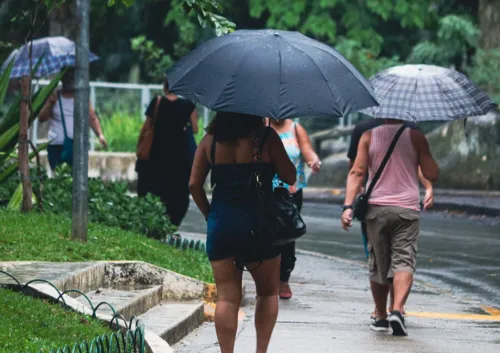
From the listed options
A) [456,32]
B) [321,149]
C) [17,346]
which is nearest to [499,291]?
[17,346]

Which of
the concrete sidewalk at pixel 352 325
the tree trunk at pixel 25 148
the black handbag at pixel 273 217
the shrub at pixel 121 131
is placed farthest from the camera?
the shrub at pixel 121 131

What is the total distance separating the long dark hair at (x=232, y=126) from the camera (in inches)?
257

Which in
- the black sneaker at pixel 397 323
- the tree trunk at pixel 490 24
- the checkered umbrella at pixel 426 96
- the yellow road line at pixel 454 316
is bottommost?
the yellow road line at pixel 454 316

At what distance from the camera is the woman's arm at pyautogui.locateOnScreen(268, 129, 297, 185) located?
659 centimetres

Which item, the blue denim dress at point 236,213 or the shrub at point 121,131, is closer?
the blue denim dress at point 236,213

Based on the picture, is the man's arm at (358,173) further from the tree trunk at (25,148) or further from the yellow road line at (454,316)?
the tree trunk at (25,148)

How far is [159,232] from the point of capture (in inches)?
468

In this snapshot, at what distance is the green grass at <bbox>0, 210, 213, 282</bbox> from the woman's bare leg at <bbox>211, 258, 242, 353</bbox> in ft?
8.29

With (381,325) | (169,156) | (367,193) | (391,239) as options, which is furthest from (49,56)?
(381,325)

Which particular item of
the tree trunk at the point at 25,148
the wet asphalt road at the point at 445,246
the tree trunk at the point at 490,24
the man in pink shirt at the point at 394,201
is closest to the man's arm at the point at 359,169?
the man in pink shirt at the point at 394,201

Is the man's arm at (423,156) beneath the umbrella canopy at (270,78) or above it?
beneath

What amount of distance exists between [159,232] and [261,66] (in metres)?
5.64

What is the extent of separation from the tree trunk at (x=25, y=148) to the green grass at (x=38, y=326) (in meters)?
3.97

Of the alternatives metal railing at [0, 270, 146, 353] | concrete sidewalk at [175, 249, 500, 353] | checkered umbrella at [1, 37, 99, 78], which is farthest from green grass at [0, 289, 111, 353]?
checkered umbrella at [1, 37, 99, 78]
